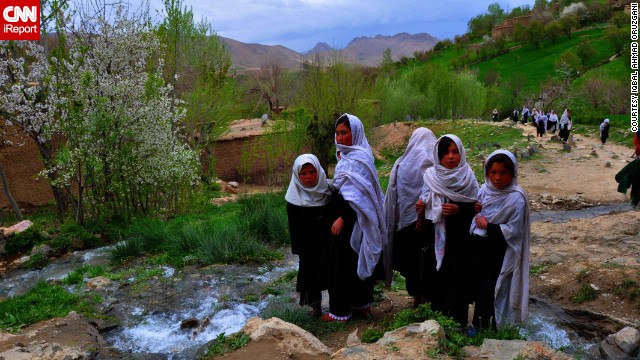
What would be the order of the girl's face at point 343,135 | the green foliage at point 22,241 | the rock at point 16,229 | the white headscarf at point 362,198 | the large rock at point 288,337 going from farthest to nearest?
the rock at point 16,229 < the green foliage at point 22,241 < the girl's face at point 343,135 < the white headscarf at point 362,198 < the large rock at point 288,337

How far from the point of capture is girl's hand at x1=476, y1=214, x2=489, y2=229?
11.5 ft

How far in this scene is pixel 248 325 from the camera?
358 cm

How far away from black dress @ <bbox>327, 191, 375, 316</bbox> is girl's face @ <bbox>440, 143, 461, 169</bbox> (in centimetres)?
83

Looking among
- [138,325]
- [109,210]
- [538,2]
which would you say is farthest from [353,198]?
[538,2]

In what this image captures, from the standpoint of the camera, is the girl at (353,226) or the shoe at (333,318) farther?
the shoe at (333,318)

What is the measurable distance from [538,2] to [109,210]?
94.6m

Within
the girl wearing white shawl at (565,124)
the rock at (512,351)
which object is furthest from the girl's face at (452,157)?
the girl wearing white shawl at (565,124)

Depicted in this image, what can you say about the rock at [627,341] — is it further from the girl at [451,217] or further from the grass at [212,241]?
the grass at [212,241]

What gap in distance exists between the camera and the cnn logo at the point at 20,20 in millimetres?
9289

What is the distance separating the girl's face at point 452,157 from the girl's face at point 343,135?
2.60 feet

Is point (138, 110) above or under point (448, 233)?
above

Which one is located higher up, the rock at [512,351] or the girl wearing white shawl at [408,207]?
the girl wearing white shawl at [408,207]

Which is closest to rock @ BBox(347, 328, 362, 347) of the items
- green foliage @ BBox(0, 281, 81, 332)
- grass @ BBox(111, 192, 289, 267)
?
green foliage @ BBox(0, 281, 81, 332)

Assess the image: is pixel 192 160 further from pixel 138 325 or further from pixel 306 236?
pixel 306 236
